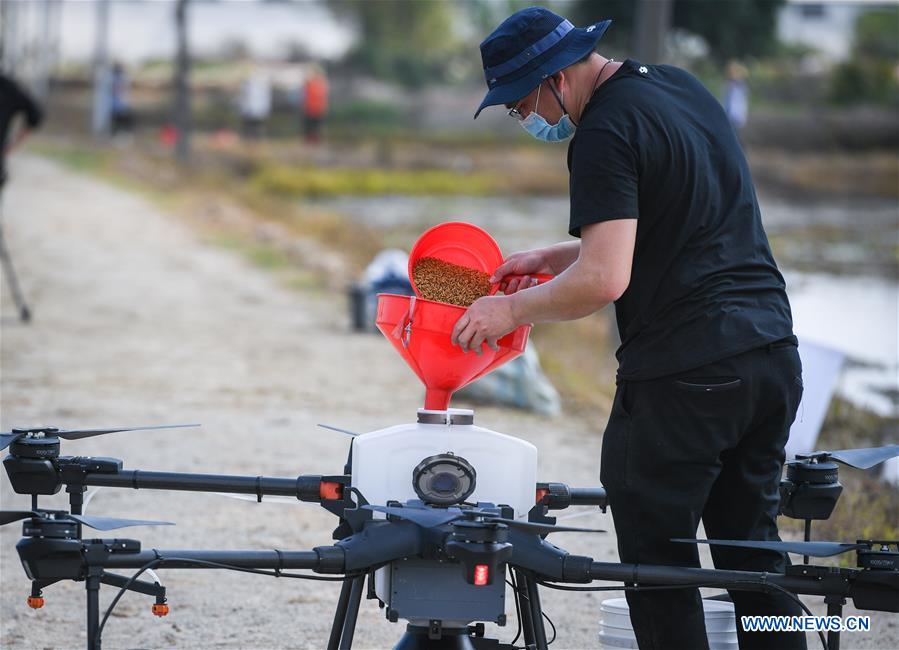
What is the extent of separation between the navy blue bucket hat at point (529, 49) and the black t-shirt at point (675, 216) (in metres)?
0.12

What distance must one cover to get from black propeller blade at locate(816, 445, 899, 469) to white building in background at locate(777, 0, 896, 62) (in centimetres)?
7113

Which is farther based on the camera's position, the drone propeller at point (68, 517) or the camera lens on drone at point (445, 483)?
the camera lens on drone at point (445, 483)

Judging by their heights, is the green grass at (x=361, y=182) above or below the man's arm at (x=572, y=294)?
above

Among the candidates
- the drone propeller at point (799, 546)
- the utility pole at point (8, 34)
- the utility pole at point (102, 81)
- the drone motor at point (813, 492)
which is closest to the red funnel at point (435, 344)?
the drone propeller at point (799, 546)

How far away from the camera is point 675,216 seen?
3139 millimetres

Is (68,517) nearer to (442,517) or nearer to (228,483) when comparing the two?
(228,483)

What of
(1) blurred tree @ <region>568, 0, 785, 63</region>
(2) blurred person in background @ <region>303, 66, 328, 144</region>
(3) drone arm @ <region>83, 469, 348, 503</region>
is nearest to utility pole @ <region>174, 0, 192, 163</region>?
(2) blurred person in background @ <region>303, 66, 328, 144</region>

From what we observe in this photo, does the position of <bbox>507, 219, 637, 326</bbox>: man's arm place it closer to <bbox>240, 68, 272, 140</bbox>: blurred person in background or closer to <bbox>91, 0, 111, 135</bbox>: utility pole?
<bbox>240, 68, 272, 140</bbox>: blurred person in background

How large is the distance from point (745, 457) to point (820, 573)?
0.38 metres

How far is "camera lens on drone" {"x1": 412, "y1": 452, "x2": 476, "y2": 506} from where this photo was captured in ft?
10.5

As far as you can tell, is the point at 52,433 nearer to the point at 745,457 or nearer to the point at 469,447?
the point at 469,447

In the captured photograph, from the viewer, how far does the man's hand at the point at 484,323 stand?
3225 millimetres

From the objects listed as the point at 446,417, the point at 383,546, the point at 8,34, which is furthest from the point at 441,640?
the point at 8,34

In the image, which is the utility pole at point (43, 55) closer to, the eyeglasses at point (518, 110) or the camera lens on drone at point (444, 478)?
the eyeglasses at point (518, 110)
